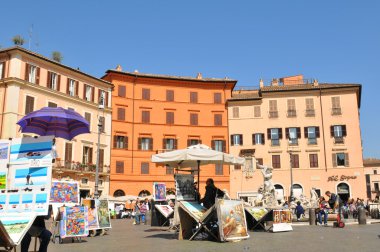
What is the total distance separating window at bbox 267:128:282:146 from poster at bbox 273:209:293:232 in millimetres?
32408

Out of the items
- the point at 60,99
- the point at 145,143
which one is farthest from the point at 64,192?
the point at 145,143

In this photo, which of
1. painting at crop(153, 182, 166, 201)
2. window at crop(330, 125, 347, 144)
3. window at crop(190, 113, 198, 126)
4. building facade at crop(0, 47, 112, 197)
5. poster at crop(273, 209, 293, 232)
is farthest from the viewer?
window at crop(190, 113, 198, 126)

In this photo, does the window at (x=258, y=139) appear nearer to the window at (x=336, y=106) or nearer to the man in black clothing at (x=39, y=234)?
the window at (x=336, y=106)

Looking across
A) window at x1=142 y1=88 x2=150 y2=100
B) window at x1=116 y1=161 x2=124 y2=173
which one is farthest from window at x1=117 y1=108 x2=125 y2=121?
window at x1=116 y1=161 x2=124 y2=173

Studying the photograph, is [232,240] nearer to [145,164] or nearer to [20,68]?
[20,68]

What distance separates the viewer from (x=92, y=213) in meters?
12.8

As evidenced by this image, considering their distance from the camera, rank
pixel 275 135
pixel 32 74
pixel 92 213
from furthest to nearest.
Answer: pixel 275 135
pixel 32 74
pixel 92 213

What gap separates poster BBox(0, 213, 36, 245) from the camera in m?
5.92

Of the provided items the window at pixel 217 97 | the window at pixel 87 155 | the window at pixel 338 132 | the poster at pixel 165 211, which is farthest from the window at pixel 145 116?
the poster at pixel 165 211

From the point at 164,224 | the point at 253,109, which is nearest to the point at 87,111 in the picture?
the point at 253,109

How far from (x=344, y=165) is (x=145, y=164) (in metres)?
21.7

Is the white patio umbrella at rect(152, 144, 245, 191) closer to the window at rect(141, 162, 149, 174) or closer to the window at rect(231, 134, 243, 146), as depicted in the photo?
the window at rect(141, 162, 149, 174)

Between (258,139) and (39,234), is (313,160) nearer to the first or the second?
(258,139)

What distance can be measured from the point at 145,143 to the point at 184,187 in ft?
111
